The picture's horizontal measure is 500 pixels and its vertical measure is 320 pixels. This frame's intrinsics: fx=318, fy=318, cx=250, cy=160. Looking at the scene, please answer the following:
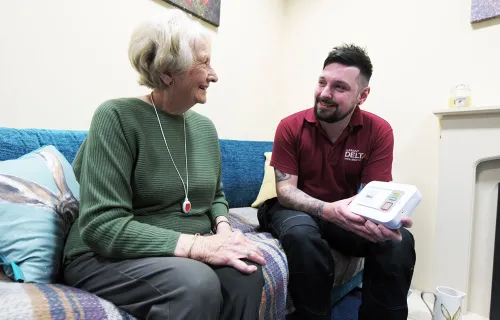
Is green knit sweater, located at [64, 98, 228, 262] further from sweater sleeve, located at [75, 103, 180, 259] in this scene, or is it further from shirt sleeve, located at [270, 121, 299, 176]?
shirt sleeve, located at [270, 121, 299, 176]

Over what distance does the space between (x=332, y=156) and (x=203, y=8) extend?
48.1 inches

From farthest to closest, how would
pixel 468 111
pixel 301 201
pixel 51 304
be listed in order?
1. pixel 468 111
2. pixel 301 201
3. pixel 51 304

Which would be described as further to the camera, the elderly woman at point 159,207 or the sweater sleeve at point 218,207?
the sweater sleeve at point 218,207

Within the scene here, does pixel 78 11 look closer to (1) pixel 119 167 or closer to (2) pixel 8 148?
(2) pixel 8 148

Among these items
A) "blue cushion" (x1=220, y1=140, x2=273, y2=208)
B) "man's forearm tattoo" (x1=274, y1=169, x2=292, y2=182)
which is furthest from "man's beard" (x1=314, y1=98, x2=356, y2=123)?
"blue cushion" (x1=220, y1=140, x2=273, y2=208)

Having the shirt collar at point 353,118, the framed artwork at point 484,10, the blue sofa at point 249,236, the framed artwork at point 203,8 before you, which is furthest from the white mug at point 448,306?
the framed artwork at point 203,8

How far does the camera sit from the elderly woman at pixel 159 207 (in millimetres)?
673

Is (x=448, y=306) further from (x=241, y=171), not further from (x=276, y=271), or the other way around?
(x=241, y=171)

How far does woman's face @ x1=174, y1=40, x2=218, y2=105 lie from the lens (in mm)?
928

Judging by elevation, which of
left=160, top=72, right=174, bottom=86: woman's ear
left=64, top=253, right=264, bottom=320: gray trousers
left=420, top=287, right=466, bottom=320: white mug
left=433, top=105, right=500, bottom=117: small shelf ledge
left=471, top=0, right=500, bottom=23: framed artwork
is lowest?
left=420, top=287, right=466, bottom=320: white mug

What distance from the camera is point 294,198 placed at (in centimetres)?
124

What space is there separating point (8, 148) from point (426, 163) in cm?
197

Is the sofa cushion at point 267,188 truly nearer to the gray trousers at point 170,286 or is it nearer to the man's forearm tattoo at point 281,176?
the man's forearm tattoo at point 281,176

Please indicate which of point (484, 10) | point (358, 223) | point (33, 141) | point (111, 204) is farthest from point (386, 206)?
point (484, 10)
